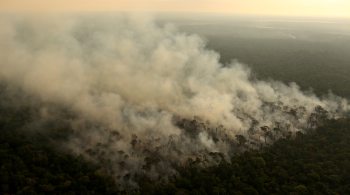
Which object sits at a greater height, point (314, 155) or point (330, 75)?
point (330, 75)

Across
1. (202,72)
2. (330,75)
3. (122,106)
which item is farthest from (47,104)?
(330,75)

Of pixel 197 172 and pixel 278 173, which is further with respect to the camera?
pixel 197 172

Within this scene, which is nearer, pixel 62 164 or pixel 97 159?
pixel 62 164

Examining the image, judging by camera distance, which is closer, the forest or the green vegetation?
the forest

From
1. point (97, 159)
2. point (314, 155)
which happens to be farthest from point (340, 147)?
point (97, 159)

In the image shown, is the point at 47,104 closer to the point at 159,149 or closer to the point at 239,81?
→ the point at 159,149

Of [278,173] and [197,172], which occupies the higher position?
[278,173]

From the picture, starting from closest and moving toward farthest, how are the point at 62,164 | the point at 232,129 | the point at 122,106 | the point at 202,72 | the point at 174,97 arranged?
the point at 62,164 → the point at 232,129 → the point at 122,106 → the point at 174,97 → the point at 202,72

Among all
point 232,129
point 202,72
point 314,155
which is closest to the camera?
point 314,155

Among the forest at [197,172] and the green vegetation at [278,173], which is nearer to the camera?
the forest at [197,172]
